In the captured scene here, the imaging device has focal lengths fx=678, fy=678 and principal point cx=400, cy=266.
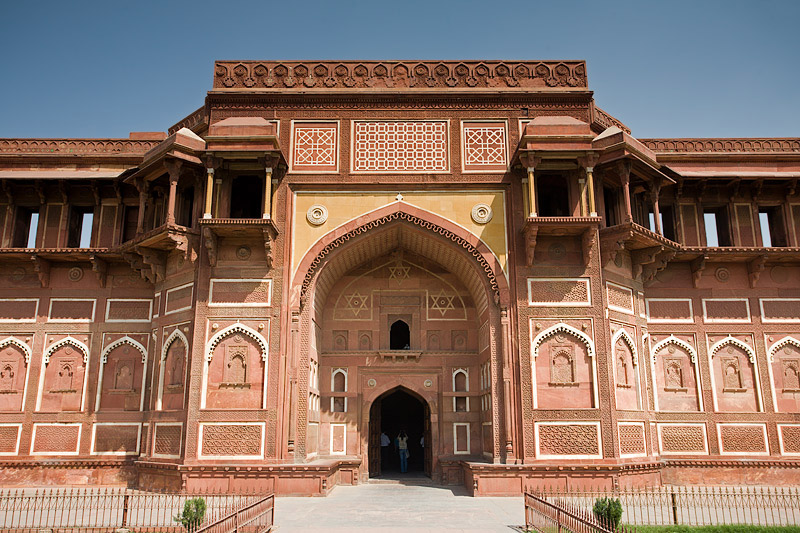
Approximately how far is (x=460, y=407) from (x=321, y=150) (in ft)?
23.5

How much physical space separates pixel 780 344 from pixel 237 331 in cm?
1283

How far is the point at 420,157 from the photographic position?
16.0 metres

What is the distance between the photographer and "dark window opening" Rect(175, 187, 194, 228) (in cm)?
1630

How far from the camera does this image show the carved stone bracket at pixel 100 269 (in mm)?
16281

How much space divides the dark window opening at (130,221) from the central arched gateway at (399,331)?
16.7 feet

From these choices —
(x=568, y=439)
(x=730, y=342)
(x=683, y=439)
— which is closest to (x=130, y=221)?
(x=568, y=439)

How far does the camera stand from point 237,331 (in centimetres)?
1476

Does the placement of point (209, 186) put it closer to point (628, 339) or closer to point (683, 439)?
point (628, 339)

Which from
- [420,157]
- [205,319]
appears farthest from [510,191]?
[205,319]

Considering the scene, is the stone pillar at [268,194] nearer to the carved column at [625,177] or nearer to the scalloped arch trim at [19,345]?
the scalloped arch trim at [19,345]

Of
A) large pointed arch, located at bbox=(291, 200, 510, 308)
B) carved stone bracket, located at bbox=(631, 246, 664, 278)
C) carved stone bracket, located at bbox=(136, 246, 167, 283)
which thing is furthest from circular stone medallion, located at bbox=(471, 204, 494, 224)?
carved stone bracket, located at bbox=(136, 246, 167, 283)

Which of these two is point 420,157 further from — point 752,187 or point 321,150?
point 752,187

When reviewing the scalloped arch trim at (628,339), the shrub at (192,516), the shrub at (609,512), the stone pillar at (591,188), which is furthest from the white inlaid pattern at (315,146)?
the shrub at (609,512)

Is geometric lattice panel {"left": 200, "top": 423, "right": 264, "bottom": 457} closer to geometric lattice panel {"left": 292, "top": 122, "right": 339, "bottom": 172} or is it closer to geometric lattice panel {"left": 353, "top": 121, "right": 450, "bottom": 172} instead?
geometric lattice panel {"left": 292, "top": 122, "right": 339, "bottom": 172}
